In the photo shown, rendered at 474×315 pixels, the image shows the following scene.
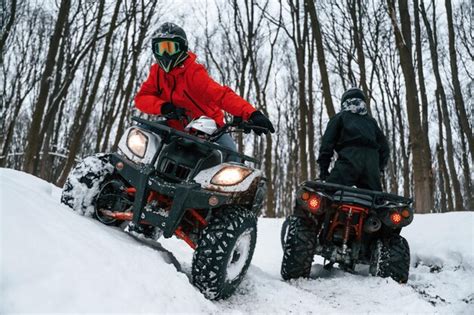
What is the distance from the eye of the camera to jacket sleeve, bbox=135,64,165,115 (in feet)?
11.0

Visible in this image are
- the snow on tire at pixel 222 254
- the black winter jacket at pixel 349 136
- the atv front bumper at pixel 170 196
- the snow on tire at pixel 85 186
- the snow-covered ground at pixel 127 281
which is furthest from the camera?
the black winter jacket at pixel 349 136

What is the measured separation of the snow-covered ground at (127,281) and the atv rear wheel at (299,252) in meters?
0.12

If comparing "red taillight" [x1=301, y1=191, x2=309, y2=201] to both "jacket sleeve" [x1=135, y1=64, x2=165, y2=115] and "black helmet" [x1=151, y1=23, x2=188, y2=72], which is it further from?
"black helmet" [x1=151, y1=23, x2=188, y2=72]

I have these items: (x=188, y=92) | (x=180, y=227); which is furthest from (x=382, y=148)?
(x=180, y=227)

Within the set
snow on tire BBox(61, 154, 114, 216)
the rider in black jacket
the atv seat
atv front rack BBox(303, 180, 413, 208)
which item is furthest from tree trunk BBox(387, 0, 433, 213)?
snow on tire BBox(61, 154, 114, 216)

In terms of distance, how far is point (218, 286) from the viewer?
244 centimetres

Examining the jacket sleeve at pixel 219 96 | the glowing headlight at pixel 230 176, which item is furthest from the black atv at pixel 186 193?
the jacket sleeve at pixel 219 96

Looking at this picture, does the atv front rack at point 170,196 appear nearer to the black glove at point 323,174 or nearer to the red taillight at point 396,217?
the red taillight at point 396,217

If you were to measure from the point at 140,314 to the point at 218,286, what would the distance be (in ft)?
2.91

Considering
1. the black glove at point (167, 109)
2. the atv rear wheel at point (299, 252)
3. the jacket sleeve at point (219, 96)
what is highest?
the jacket sleeve at point (219, 96)

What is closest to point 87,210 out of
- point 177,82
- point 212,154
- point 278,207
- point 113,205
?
point 113,205

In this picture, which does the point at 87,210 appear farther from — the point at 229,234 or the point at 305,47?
the point at 305,47

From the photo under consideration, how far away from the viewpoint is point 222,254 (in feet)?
8.04

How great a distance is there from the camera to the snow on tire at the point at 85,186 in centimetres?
293
